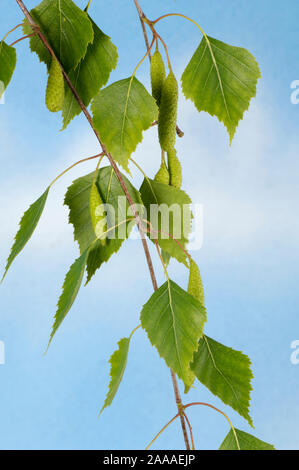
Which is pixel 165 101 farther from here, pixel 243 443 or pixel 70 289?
pixel 243 443

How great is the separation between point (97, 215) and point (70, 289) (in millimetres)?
71

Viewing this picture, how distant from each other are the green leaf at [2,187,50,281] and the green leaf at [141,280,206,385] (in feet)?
0.34

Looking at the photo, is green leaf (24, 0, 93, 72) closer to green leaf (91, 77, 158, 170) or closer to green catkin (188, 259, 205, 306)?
green leaf (91, 77, 158, 170)

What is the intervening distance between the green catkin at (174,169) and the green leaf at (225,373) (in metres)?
0.13

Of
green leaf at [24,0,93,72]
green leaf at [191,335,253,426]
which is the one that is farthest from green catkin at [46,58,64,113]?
green leaf at [191,335,253,426]

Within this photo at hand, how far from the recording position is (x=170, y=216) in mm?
449

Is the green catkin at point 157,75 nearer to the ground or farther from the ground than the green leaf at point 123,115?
farther from the ground

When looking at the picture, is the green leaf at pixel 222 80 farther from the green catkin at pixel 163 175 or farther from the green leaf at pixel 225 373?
the green leaf at pixel 225 373

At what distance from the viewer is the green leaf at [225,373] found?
41 centimetres

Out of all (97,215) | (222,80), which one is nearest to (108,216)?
(97,215)

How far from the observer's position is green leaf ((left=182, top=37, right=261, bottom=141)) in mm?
404

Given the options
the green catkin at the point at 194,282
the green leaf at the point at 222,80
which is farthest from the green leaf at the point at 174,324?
the green leaf at the point at 222,80
